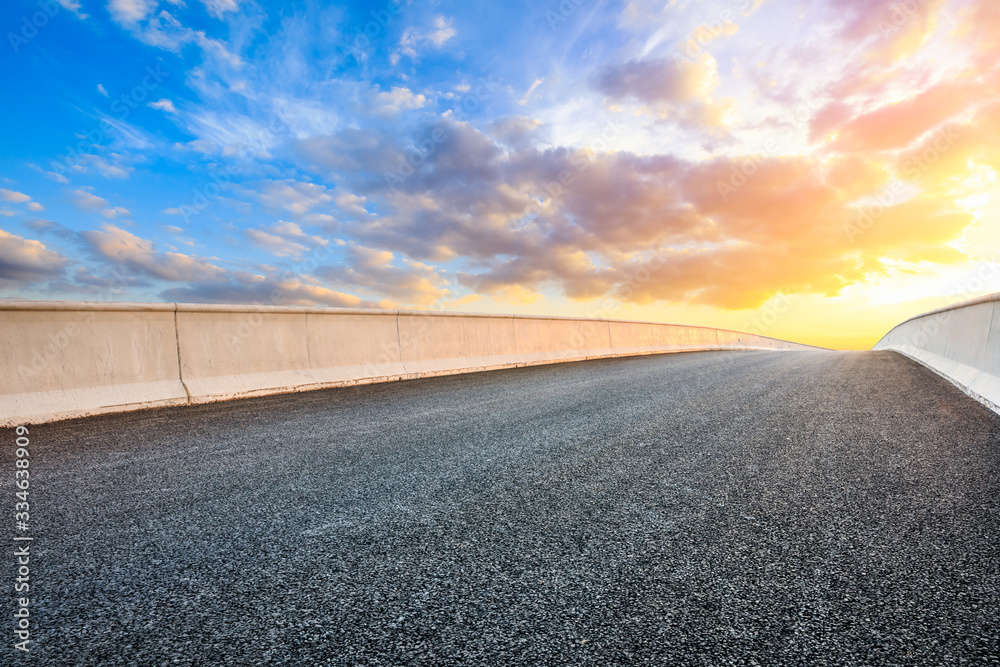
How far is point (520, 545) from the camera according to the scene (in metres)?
2.47

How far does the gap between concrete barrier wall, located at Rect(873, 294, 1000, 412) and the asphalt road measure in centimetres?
237

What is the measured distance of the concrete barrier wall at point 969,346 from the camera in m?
6.91

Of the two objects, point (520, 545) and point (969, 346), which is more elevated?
point (969, 346)

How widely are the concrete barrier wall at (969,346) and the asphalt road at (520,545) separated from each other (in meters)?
2.37

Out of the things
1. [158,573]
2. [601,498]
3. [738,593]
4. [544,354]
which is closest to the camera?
[738,593]

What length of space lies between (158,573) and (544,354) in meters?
12.4

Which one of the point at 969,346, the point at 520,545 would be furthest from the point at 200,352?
the point at 969,346

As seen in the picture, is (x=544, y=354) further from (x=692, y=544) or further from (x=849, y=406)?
(x=692, y=544)

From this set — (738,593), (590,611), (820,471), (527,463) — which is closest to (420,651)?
(590,611)

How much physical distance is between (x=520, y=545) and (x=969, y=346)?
30.5 ft

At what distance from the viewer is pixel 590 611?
75.4 inches

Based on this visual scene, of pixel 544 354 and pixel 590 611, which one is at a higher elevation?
pixel 544 354

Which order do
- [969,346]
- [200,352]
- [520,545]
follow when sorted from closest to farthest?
[520,545] → [200,352] → [969,346]

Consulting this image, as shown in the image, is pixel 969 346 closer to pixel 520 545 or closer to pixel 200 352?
pixel 520 545
